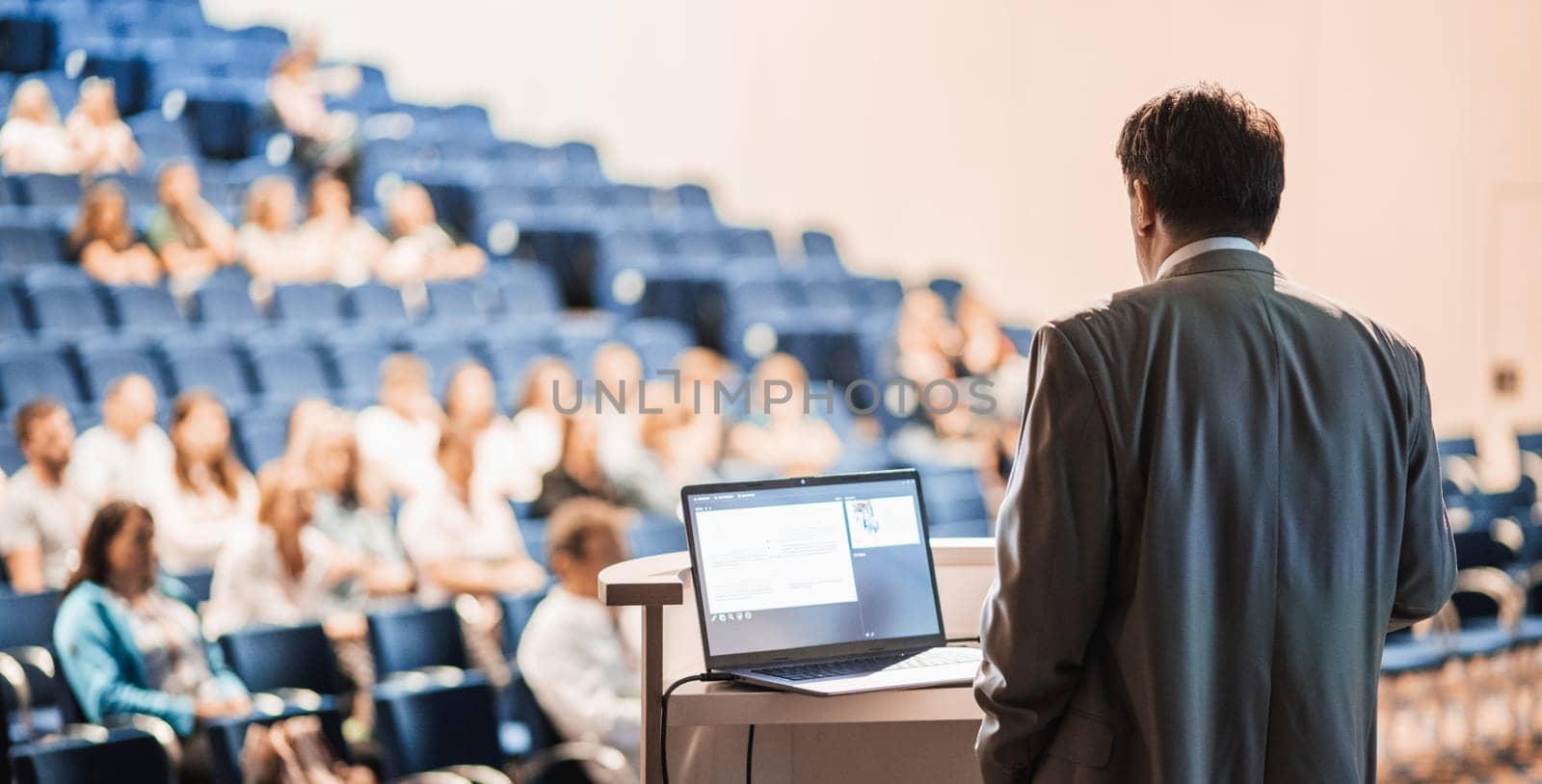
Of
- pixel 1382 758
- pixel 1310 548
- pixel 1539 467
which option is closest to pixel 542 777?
pixel 1310 548

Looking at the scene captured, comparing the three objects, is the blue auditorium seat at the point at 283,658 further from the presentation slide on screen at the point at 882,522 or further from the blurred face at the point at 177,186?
the blurred face at the point at 177,186

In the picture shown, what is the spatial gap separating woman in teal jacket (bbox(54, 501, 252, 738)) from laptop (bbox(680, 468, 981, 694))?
1.62 metres

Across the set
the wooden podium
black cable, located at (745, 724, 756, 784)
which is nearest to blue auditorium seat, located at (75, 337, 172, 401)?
the wooden podium

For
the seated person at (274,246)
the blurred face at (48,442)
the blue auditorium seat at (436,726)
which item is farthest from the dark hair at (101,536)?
the seated person at (274,246)

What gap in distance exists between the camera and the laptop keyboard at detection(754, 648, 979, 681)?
5.51ft

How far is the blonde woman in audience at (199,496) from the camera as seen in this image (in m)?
3.92

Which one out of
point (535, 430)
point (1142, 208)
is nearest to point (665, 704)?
point (1142, 208)

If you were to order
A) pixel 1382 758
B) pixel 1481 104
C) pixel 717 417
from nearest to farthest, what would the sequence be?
pixel 1382 758 < pixel 717 417 < pixel 1481 104

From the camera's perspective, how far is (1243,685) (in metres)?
1.35

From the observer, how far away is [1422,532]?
1.45 meters

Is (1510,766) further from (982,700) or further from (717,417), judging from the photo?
(982,700)

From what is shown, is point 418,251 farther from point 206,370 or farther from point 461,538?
point 461,538

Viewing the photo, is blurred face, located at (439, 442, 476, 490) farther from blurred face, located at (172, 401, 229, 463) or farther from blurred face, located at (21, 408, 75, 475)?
blurred face, located at (21, 408, 75, 475)

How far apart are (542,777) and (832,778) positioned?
1089 millimetres
